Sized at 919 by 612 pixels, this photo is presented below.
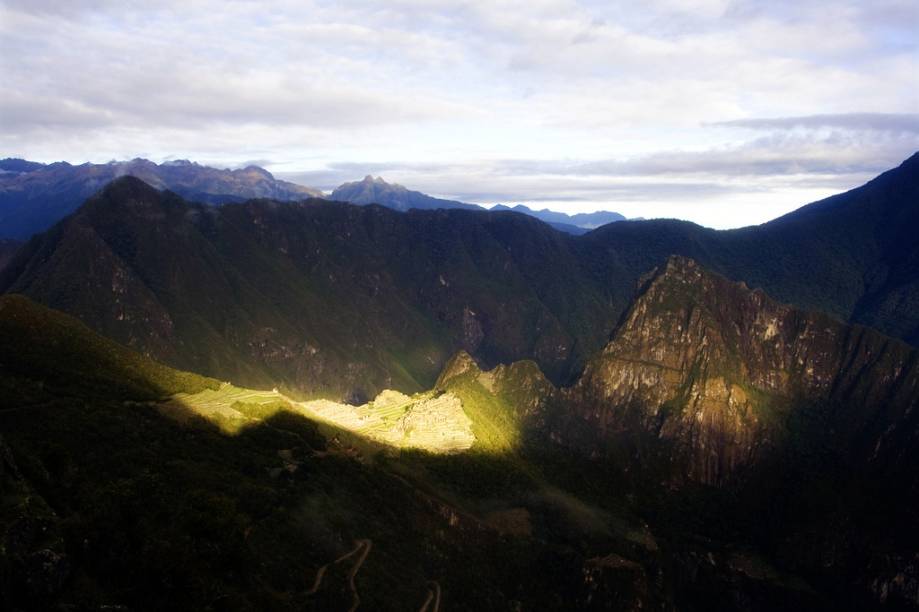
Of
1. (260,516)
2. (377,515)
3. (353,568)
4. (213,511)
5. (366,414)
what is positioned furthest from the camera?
(366,414)

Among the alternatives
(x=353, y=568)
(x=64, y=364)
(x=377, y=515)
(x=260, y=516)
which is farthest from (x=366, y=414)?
(x=260, y=516)

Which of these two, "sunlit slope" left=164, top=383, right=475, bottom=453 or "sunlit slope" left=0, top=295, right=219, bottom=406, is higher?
"sunlit slope" left=0, top=295, right=219, bottom=406

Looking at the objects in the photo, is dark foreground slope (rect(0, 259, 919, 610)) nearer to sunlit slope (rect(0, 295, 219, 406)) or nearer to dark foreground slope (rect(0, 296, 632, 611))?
dark foreground slope (rect(0, 296, 632, 611))

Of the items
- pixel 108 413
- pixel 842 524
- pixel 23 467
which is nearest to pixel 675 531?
pixel 842 524

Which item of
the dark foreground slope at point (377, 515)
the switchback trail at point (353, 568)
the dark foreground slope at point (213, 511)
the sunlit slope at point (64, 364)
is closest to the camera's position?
the dark foreground slope at point (213, 511)

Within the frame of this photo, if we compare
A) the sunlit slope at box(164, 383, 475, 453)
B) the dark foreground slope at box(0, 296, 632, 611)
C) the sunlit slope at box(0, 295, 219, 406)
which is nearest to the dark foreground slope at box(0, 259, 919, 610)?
the dark foreground slope at box(0, 296, 632, 611)

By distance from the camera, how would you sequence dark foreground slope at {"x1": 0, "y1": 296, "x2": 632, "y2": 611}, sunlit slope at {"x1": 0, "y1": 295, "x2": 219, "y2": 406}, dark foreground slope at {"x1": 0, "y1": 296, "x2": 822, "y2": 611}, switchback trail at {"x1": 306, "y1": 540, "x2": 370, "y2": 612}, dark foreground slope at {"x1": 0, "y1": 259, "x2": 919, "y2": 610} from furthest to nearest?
sunlit slope at {"x1": 0, "y1": 295, "x2": 219, "y2": 406} < switchback trail at {"x1": 306, "y1": 540, "x2": 370, "y2": 612} < dark foreground slope at {"x1": 0, "y1": 259, "x2": 919, "y2": 610} < dark foreground slope at {"x1": 0, "y1": 296, "x2": 822, "y2": 611} < dark foreground slope at {"x1": 0, "y1": 296, "x2": 632, "y2": 611}

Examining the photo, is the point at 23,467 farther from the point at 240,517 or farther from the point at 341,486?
the point at 341,486

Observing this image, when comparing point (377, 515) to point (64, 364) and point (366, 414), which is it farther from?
point (366, 414)

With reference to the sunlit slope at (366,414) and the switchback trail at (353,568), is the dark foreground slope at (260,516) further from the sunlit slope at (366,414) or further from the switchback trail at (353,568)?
the sunlit slope at (366,414)

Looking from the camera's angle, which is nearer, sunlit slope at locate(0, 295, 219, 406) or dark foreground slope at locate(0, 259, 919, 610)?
dark foreground slope at locate(0, 259, 919, 610)

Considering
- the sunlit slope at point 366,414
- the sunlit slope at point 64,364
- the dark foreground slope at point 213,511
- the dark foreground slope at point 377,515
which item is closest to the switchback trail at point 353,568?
the dark foreground slope at point 213,511
